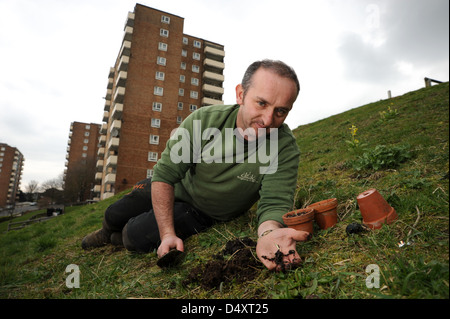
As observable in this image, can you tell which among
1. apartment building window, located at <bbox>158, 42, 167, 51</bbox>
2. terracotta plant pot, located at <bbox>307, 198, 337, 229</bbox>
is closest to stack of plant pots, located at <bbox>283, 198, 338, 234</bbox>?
terracotta plant pot, located at <bbox>307, 198, 337, 229</bbox>

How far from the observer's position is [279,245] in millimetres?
1678

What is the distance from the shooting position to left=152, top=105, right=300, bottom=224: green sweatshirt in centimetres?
254

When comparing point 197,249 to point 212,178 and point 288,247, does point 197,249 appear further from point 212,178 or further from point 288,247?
point 288,247

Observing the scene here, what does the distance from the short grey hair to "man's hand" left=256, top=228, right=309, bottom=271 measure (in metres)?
1.28

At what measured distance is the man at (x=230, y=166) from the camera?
2184mm

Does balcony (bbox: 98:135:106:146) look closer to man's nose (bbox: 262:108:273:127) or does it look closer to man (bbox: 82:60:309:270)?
man (bbox: 82:60:309:270)

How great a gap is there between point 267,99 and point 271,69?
0.29 meters

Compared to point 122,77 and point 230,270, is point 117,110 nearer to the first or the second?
point 122,77

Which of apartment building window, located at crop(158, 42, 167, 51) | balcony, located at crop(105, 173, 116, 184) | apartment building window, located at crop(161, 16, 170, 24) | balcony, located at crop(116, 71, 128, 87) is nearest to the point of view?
balcony, located at crop(105, 173, 116, 184)

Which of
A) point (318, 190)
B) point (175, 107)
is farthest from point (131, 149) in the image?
point (318, 190)

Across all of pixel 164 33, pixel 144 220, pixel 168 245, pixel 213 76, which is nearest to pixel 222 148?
pixel 168 245

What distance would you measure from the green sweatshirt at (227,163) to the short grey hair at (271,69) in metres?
0.43

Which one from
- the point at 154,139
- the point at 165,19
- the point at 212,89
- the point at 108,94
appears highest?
the point at 165,19
